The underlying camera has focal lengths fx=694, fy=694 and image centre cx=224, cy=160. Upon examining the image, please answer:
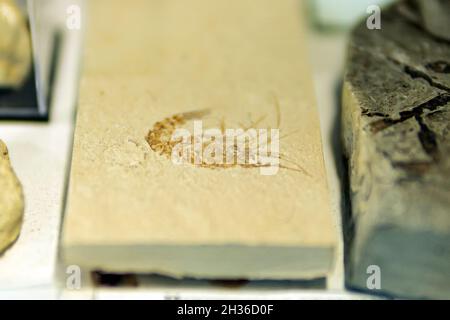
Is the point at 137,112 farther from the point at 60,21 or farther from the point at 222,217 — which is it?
the point at 60,21

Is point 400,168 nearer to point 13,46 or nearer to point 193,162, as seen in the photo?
point 193,162

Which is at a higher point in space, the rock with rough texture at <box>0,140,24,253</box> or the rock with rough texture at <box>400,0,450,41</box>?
the rock with rough texture at <box>400,0,450,41</box>

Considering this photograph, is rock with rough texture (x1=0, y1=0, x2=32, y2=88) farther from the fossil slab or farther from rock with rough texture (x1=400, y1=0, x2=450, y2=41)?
rock with rough texture (x1=400, y1=0, x2=450, y2=41)

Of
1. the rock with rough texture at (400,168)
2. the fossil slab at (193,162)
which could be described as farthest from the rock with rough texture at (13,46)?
the rock with rough texture at (400,168)

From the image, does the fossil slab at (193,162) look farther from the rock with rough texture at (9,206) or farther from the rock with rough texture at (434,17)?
the rock with rough texture at (434,17)

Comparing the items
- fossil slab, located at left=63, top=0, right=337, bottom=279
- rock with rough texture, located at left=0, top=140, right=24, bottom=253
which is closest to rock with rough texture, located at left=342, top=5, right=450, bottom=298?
fossil slab, located at left=63, top=0, right=337, bottom=279

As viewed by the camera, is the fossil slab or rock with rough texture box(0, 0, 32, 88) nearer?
the fossil slab

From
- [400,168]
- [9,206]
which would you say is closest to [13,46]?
[9,206]
